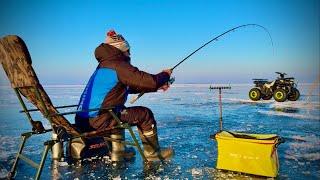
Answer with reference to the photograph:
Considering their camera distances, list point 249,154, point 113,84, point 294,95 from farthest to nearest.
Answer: point 294,95 → point 113,84 → point 249,154

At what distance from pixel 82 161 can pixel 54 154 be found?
43cm

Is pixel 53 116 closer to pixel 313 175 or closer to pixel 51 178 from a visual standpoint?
pixel 51 178

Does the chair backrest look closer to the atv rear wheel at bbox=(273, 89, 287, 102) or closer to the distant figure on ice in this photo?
the distant figure on ice

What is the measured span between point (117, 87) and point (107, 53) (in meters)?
0.48

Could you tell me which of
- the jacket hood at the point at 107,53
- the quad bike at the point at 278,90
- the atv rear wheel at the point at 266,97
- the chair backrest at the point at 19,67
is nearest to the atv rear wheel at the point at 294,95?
the quad bike at the point at 278,90

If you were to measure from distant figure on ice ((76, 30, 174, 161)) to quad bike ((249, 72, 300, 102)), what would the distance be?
12.1m

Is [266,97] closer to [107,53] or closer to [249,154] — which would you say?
[249,154]

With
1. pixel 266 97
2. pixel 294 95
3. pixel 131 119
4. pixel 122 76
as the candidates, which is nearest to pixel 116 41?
pixel 122 76

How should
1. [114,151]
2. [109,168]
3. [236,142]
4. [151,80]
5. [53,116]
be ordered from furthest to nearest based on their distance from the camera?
[114,151] → [109,168] → [151,80] → [236,142] → [53,116]

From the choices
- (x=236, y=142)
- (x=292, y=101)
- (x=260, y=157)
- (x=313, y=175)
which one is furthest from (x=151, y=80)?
(x=292, y=101)

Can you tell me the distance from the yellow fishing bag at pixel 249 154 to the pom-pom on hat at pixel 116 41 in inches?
Result: 70.9

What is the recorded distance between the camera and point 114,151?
5027 millimetres

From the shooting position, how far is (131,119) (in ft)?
15.7

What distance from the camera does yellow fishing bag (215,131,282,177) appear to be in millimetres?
3945
